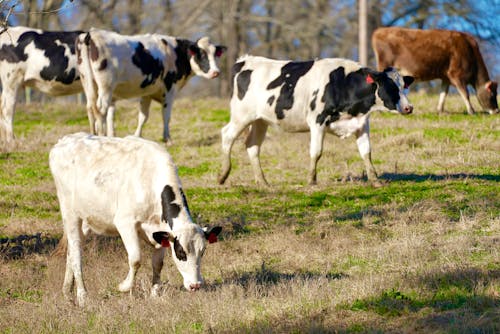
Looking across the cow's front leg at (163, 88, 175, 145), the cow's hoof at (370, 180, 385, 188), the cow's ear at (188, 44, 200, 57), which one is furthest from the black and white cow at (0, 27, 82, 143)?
the cow's hoof at (370, 180, 385, 188)

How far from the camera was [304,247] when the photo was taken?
34.9 feet

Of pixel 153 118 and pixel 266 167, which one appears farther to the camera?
pixel 153 118

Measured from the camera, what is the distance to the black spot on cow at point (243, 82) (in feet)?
50.8

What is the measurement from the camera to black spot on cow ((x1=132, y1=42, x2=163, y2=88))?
61.6ft

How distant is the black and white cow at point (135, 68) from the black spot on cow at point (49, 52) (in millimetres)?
1189

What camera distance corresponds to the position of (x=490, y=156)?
55.1 ft

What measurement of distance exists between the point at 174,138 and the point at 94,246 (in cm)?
974

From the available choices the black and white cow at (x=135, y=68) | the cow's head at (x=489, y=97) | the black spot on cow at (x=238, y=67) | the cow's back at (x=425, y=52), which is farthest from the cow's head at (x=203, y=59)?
the cow's head at (x=489, y=97)

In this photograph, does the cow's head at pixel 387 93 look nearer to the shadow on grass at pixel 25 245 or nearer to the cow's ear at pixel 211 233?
the shadow on grass at pixel 25 245

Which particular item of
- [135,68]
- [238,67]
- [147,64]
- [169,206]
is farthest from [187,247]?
[147,64]

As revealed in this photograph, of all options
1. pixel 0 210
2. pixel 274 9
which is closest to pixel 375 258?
pixel 0 210

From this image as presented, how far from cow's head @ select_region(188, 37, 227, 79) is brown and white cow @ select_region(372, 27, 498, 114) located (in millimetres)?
4621

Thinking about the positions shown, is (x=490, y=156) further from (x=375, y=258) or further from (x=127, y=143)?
(x=127, y=143)

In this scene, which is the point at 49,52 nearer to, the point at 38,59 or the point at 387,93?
the point at 38,59
